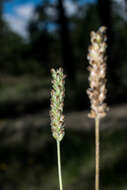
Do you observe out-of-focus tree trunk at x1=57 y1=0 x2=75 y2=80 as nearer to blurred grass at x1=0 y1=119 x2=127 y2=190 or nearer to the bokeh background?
the bokeh background

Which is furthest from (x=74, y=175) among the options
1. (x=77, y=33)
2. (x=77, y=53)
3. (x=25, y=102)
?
(x=77, y=33)

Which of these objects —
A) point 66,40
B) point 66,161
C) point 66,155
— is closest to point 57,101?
point 66,161

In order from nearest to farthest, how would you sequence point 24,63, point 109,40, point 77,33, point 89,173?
1. point 89,173
2. point 109,40
3. point 24,63
4. point 77,33

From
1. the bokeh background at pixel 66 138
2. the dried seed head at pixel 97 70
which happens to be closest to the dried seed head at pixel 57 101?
the dried seed head at pixel 97 70

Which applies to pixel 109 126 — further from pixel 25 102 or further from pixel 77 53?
pixel 77 53

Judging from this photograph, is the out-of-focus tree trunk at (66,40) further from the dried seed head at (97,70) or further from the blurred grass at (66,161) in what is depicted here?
the dried seed head at (97,70)

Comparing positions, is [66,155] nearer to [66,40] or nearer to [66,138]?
[66,138]
